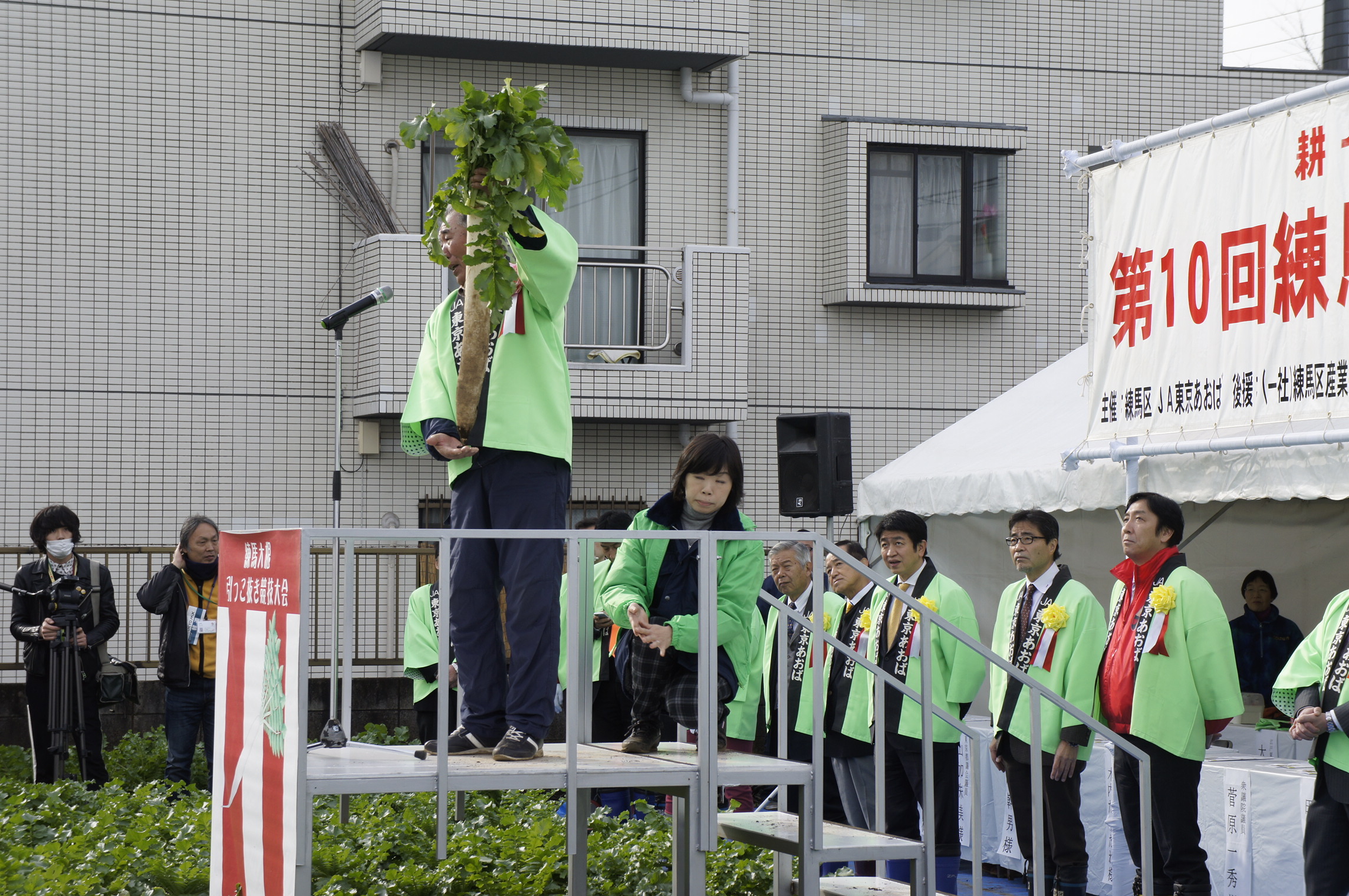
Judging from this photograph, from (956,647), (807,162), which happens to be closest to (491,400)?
(956,647)

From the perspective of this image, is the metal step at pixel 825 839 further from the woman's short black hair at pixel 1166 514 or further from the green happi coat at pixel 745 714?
the green happi coat at pixel 745 714

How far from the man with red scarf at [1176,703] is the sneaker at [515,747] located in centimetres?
316

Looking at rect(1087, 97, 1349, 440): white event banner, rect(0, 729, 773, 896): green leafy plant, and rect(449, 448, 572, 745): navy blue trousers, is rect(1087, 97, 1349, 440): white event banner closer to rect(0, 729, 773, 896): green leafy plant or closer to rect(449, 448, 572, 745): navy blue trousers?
rect(0, 729, 773, 896): green leafy plant

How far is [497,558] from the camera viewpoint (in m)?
5.36

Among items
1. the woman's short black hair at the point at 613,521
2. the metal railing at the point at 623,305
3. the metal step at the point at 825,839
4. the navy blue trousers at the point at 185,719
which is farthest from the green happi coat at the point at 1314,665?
the metal railing at the point at 623,305

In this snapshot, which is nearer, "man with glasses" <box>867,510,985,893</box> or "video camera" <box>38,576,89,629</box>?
"man with glasses" <box>867,510,985,893</box>

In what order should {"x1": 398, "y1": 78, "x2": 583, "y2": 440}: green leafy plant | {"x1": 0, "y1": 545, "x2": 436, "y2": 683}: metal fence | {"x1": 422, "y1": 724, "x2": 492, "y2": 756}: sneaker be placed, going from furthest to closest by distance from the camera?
{"x1": 0, "y1": 545, "x2": 436, "y2": 683}: metal fence
{"x1": 422, "y1": 724, "x2": 492, "y2": 756}: sneaker
{"x1": 398, "y1": 78, "x2": 583, "y2": 440}: green leafy plant

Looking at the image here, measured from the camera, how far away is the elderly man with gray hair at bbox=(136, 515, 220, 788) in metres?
9.89

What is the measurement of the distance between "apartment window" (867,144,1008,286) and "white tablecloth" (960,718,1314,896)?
7362 mm

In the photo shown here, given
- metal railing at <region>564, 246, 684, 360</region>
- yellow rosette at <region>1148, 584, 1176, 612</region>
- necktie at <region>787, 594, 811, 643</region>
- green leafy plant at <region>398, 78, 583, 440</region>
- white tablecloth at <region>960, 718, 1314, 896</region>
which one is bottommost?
white tablecloth at <region>960, 718, 1314, 896</region>

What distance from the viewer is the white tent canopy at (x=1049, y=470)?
7.92m

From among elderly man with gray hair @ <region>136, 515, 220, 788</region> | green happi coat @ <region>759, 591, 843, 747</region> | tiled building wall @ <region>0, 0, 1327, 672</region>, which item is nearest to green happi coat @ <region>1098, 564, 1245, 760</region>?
green happi coat @ <region>759, 591, 843, 747</region>

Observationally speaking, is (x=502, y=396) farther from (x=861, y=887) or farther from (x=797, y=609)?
(x=797, y=609)

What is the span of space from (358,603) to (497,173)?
10050 millimetres
